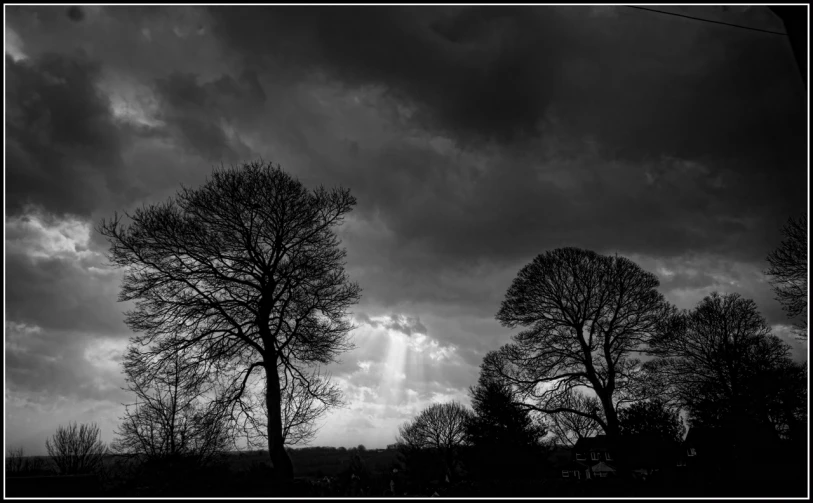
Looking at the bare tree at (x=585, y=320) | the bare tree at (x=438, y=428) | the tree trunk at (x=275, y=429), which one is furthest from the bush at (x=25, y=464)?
the bare tree at (x=438, y=428)

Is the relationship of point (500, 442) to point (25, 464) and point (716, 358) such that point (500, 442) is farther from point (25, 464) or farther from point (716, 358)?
point (25, 464)

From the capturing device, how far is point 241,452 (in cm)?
1443

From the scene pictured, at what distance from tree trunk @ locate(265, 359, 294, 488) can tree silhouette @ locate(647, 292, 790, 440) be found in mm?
17766

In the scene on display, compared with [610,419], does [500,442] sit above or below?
below

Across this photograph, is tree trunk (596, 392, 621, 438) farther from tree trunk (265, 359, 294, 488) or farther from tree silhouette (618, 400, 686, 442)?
tree trunk (265, 359, 294, 488)

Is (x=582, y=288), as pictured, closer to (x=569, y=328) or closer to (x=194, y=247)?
(x=569, y=328)

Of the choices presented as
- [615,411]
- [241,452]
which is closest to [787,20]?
[615,411]

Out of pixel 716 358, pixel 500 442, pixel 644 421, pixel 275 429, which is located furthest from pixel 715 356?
pixel 275 429

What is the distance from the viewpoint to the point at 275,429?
1266 cm

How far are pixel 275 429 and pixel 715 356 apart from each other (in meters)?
23.6

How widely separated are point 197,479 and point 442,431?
46933mm

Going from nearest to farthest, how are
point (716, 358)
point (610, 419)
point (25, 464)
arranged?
1. point (25, 464)
2. point (610, 419)
3. point (716, 358)

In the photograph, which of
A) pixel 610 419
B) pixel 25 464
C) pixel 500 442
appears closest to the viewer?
pixel 25 464

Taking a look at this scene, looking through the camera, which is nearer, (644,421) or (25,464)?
(25,464)
